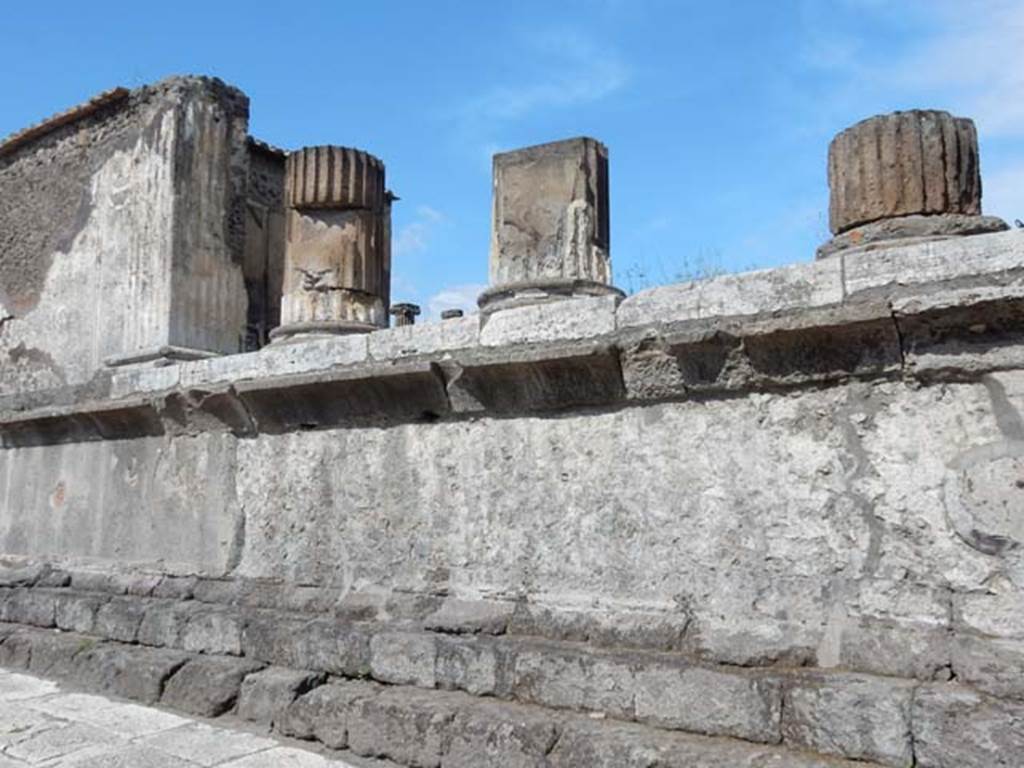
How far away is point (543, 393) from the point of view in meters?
3.88

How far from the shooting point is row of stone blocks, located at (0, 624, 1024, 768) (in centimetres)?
269

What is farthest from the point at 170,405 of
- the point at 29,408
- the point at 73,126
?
the point at 73,126

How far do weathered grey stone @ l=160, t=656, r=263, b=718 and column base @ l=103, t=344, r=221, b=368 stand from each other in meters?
2.00

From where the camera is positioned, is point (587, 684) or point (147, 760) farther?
point (147, 760)

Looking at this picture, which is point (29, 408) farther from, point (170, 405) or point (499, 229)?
point (499, 229)

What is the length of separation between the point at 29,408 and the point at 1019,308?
20.7 ft

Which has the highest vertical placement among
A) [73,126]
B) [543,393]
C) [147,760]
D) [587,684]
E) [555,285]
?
[73,126]

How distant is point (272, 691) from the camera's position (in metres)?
4.16

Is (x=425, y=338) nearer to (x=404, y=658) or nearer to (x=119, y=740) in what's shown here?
(x=404, y=658)

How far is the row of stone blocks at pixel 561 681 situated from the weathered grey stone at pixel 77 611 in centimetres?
1

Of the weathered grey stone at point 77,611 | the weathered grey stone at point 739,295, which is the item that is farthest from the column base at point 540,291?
the weathered grey stone at point 77,611

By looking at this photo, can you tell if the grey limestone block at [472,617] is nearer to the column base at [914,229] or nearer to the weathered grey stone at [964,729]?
the weathered grey stone at [964,729]

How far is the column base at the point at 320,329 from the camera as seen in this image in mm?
5297

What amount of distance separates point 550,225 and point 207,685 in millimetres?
2678
